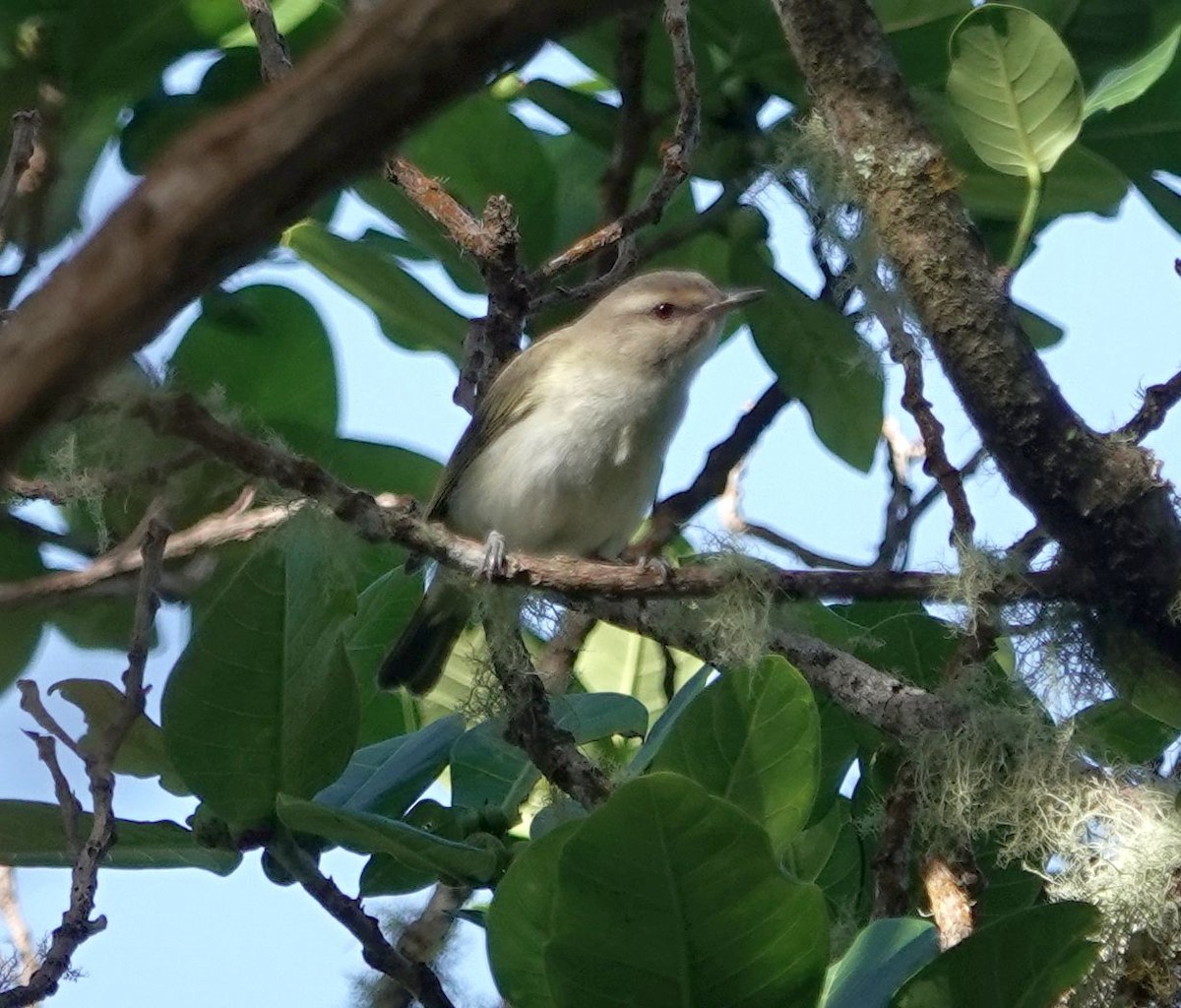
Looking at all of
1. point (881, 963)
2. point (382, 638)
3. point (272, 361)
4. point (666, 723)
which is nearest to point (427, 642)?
point (382, 638)

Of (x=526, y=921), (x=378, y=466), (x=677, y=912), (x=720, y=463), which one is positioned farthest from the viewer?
A: (x=720, y=463)

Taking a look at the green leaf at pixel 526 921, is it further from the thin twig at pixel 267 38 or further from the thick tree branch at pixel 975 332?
the thin twig at pixel 267 38

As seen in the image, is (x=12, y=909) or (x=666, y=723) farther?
(x=12, y=909)

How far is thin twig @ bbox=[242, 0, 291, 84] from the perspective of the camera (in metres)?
2.36

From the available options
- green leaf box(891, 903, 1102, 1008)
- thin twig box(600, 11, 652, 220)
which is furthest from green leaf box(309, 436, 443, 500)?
green leaf box(891, 903, 1102, 1008)

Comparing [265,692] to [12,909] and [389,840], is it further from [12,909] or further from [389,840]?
[12,909]

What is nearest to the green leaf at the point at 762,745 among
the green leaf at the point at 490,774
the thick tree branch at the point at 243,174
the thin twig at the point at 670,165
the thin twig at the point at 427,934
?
the green leaf at the point at 490,774

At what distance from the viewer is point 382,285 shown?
282 centimetres

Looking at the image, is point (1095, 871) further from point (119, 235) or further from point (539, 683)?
point (119, 235)

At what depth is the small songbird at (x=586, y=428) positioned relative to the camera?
355cm

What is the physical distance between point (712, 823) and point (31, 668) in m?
1.48

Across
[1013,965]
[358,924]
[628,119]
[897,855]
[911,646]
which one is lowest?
[1013,965]

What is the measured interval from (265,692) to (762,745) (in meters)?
0.62

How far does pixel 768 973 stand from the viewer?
1677 mm
